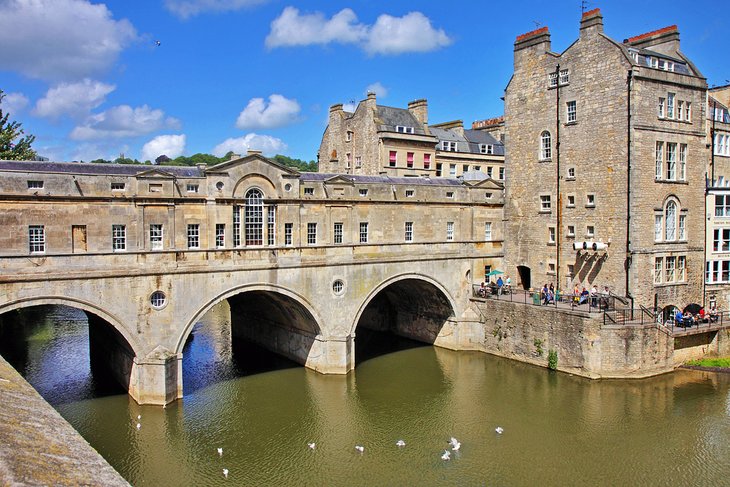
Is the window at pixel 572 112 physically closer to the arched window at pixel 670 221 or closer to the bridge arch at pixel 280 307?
the arched window at pixel 670 221

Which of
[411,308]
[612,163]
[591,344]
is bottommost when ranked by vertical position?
[591,344]

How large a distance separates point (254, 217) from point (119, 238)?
228 inches

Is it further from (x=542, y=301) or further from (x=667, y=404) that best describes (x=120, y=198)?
(x=667, y=404)

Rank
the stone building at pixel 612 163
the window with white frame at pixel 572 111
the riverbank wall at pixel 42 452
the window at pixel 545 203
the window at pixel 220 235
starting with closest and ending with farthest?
1. the riverbank wall at pixel 42 452
2. the window at pixel 220 235
3. the stone building at pixel 612 163
4. the window with white frame at pixel 572 111
5. the window at pixel 545 203

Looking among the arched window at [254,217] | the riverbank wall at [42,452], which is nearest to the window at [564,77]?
the arched window at [254,217]

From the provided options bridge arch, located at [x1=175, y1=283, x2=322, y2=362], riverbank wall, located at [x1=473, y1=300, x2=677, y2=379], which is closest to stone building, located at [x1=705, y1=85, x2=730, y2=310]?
riverbank wall, located at [x1=473, y1=300, x2=677, y2=379]

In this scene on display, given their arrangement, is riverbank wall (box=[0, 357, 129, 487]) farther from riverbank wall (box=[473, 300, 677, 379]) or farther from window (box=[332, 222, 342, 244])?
riverbank wall (box=[473, 300, 677, 379])

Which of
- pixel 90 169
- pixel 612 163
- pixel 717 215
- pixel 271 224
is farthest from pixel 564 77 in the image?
pixel 90 169

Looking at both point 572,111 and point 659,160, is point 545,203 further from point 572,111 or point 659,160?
point 659,160

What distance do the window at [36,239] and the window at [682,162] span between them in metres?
29.9

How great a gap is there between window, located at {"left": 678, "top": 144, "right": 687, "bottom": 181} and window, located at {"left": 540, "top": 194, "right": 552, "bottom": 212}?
21.7 feet

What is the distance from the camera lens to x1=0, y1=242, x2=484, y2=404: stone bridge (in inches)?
911

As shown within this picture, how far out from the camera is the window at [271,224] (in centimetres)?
2751

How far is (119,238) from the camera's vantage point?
78.7 ft
